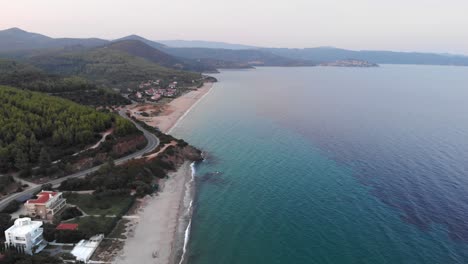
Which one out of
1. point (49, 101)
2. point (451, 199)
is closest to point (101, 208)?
point (49, 101)

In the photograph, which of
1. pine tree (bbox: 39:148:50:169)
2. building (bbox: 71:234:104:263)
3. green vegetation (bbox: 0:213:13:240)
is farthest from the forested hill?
building (bbox: 71:234:104:263)

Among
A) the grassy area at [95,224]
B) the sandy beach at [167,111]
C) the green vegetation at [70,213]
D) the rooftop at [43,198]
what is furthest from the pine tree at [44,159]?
the sandy beach at [167,111]

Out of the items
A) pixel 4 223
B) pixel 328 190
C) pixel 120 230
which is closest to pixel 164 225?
pixel 120 230

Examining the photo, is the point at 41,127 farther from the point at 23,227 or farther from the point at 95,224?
the point at 23,227

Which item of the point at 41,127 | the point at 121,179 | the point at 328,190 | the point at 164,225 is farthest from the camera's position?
the point at 41,127

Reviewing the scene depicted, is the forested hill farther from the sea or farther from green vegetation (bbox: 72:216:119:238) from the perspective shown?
the sea

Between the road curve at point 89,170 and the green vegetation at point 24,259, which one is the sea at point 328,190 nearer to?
the road curve at point 89,170
